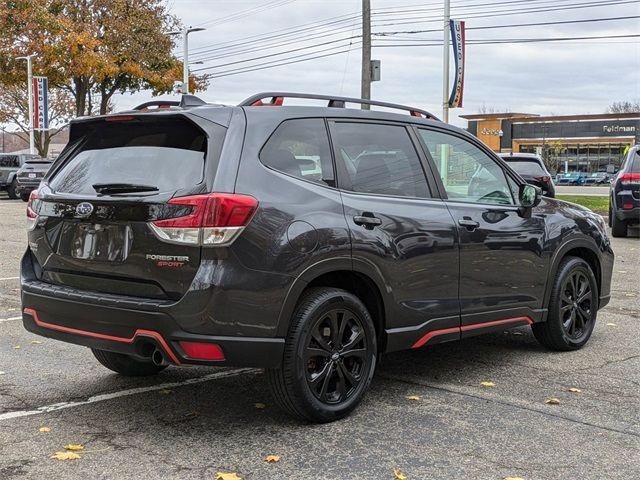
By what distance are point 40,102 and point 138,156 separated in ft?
108

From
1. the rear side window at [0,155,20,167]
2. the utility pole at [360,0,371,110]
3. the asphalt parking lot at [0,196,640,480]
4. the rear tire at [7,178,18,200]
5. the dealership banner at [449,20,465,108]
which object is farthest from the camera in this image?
the rear side window at [0,155,20,167]

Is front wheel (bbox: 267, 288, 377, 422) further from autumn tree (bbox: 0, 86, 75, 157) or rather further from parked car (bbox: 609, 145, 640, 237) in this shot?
autumn tree (bbox: 0, 86, 75, 157)

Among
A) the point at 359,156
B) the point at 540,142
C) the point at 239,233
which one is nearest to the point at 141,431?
the point at 239,233

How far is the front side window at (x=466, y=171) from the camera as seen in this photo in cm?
535

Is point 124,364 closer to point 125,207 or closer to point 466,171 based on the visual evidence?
point 125,207

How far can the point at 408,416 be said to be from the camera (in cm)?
454

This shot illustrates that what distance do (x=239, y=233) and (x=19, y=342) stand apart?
11.0 ft

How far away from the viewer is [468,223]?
522 centimetres

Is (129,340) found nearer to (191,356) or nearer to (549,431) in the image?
(191,356)

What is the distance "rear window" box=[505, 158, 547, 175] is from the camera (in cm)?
1617

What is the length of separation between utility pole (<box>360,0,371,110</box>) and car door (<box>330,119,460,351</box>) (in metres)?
16.7

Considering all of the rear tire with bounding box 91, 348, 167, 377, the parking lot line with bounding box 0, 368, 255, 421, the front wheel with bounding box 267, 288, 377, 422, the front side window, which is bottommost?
the parking lot line with bounding box 0, 368, 255, 421

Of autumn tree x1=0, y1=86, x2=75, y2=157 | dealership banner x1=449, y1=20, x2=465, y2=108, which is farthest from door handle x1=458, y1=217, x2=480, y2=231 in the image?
autumn tree x1=0, y1=86, x2=75, y2=157

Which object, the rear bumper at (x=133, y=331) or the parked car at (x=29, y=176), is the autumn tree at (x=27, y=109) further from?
the rear bumper at (x=133, y=331)
